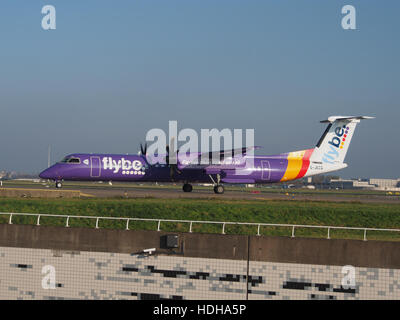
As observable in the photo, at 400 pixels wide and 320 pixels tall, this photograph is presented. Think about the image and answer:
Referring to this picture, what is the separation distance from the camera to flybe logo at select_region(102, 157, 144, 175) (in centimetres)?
5434

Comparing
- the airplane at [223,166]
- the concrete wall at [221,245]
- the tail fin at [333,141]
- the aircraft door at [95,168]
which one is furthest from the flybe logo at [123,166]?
the concrete wall at [221,245]

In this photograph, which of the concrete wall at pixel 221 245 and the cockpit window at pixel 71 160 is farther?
the cockpit window at pixel 71 160

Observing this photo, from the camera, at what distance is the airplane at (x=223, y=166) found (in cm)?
5434

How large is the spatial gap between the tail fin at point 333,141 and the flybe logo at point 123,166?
18473 mm

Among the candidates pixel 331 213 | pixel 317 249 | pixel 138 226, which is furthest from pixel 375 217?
pixel 138 226

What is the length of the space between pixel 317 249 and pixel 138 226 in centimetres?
1209

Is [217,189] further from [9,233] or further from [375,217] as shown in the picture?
[9,233]

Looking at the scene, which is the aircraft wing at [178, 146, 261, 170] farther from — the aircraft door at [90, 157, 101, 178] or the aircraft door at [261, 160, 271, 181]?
the aircraft door at [90, 157, 101, 178]

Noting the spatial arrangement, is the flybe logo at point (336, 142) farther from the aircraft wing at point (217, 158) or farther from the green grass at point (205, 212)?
the green grass at point (205, 212)

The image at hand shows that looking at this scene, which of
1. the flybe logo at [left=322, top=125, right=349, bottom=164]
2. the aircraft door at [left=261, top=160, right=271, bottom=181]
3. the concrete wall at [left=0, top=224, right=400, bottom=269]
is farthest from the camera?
the flybe logo at [left=322, top=125, right=349, bottom=164]

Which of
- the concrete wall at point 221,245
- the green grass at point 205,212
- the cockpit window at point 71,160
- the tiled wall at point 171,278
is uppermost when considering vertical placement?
the cockpit window at point 71,160

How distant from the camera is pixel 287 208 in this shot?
119 feet

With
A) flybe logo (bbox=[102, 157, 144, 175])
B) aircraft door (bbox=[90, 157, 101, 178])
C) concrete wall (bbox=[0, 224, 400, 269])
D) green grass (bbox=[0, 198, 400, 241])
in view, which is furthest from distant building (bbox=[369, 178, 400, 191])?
concrete wall (bbox=[0, 224, 400, 269])
